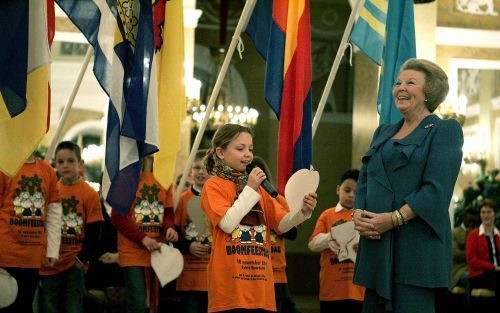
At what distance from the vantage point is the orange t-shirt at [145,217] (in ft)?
20.8

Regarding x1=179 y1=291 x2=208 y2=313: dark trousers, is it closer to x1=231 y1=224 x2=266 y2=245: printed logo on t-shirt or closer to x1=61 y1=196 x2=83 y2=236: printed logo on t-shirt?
x1=61 y1=196 x2=83 y2=236: printed logo on t-shirt

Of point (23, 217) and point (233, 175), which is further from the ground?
point (233, 175)

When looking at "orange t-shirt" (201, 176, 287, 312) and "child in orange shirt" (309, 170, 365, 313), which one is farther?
"child in orange shirt" (309, 170, 365, 313)

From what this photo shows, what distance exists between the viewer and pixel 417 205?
3.96 metres

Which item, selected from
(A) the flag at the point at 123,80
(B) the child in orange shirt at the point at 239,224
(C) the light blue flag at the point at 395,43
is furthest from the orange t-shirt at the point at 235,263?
(C) the light blue flag at the point at 395,43

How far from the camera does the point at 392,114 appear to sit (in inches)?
246

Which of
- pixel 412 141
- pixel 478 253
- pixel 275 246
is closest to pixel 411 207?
pixel 412 141

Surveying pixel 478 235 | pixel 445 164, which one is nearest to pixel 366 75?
pixel 478 235

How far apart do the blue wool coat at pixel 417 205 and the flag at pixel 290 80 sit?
203 cm

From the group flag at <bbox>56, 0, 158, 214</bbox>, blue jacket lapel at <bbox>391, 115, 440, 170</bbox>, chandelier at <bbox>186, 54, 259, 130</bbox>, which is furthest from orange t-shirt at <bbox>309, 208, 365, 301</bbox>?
chandelier at <bbox>186, 54, 259, 130</bbox>

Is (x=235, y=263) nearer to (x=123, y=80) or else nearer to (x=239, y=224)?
(x=239, y=224)

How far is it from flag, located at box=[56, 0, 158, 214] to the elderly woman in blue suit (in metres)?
2.08

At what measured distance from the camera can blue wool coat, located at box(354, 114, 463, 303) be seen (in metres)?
3.96

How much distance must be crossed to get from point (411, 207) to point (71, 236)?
11.6ft
